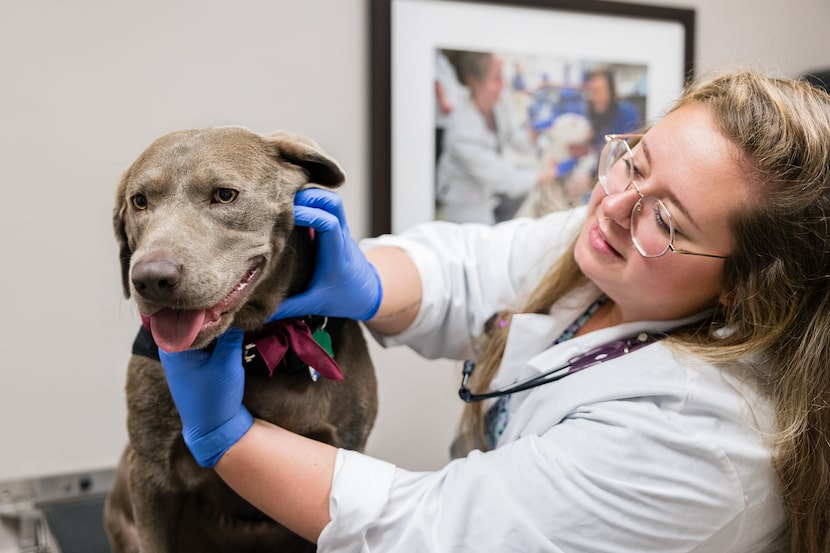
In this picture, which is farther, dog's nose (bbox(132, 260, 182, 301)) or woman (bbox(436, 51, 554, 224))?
woman (bbox(436, 51, 554, 224))

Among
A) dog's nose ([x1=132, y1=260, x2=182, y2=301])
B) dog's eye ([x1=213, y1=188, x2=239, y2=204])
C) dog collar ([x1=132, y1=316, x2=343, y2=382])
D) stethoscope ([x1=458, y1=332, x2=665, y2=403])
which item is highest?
dog's eye ([x1=213, y1=188, x2=239, y2=204])

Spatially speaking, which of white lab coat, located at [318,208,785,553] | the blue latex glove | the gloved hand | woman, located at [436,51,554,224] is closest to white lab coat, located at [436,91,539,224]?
woman, located at [436,51,554,224]

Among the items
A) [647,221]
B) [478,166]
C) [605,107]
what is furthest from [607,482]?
[605,107]

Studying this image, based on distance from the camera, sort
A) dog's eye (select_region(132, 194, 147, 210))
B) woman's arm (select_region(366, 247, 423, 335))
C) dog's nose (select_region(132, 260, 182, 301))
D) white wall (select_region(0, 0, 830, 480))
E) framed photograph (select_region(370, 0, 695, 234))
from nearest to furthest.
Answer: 1. dog's nose (select_region(132, 260, 182, 301))
2. dog's eye (select_region(132, 194, 147, 210))
3. woman's arm (select_region(366, 247, 423, 335))
4. white wall (select_region(0, 0, 830, 480))
5. framed photograph (select_region(370, 0, 695, 234))

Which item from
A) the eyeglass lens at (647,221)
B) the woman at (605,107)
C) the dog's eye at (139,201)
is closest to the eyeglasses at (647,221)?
the eyeglass lens at (647,221)

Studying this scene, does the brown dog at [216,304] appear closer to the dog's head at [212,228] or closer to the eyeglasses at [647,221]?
the dog's head at [212,228]

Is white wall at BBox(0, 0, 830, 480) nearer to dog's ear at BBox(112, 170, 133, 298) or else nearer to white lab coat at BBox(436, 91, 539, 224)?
white lab coat at BBox(436, 91, 539, 224)

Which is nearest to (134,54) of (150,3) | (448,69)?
(150,3)

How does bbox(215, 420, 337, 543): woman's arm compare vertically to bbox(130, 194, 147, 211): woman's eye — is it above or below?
below

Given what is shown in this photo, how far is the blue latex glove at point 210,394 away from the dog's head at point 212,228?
55 millimetres

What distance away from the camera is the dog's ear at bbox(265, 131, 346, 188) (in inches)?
40.9

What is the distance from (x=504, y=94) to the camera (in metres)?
2.06

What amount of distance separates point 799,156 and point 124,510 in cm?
124

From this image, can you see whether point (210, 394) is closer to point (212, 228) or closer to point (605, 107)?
point (212, 228)
